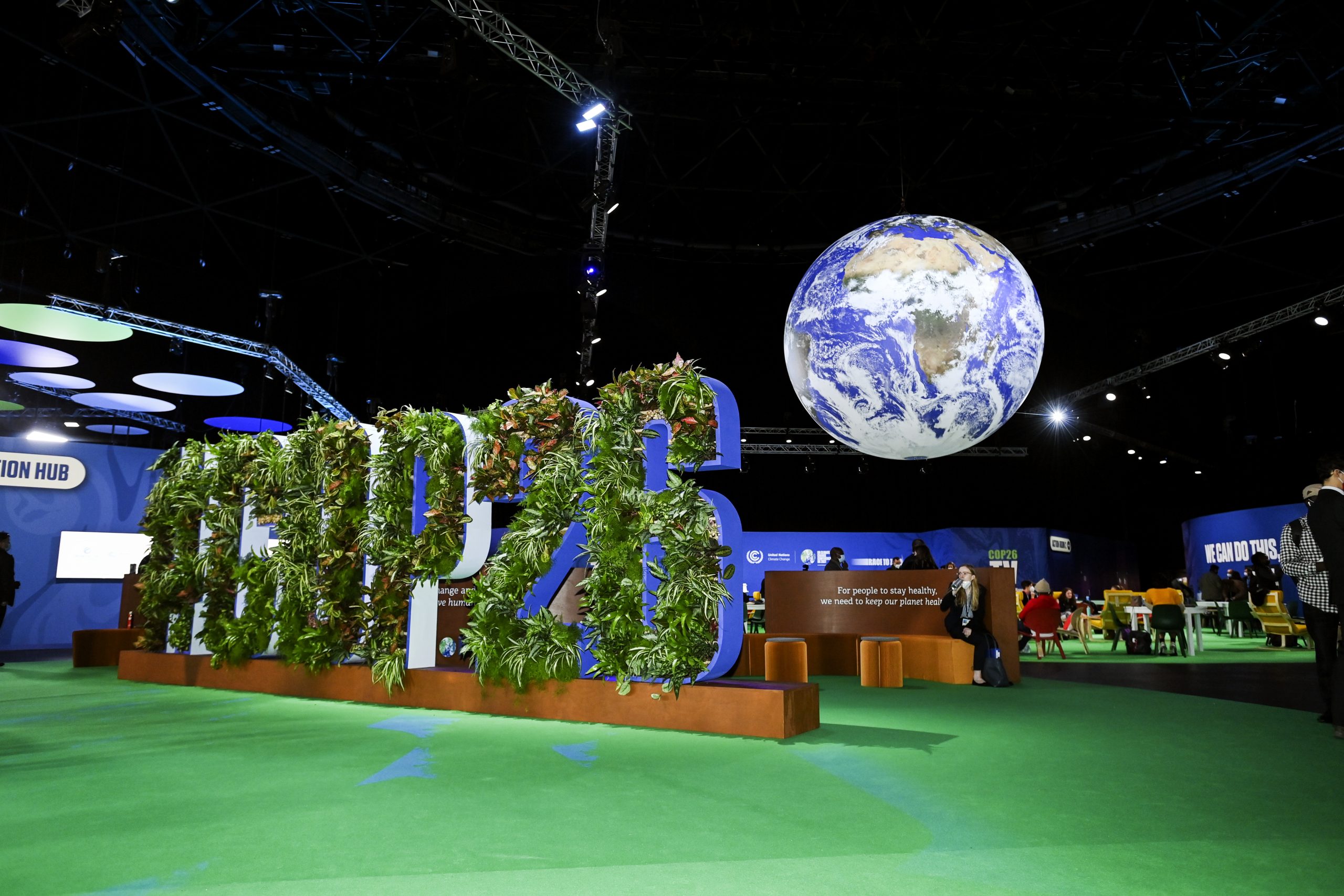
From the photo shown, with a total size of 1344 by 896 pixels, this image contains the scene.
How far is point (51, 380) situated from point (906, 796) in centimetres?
1436

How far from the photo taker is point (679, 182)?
51.2 feet

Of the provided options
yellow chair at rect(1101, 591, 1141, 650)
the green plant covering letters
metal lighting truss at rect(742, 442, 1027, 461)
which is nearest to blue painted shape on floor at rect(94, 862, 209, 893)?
the green plant covering letters

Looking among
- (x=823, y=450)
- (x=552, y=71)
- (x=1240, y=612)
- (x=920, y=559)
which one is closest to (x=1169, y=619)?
(x=920, y=559)

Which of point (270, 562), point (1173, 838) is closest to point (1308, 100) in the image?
point (1173, 838)

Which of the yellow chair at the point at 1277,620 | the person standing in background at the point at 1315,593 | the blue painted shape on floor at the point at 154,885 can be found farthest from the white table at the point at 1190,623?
the blue painted shape on floor at the point at 154,885

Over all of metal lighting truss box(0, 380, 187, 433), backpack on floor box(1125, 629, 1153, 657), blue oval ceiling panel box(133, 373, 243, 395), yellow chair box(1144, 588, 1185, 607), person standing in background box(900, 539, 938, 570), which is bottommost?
backpack on floor box(1125, 629, 1153, 657)

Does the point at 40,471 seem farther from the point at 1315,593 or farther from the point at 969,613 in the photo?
the point at 1315,593

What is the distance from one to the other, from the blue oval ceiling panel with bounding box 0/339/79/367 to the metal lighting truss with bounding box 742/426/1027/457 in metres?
14.1

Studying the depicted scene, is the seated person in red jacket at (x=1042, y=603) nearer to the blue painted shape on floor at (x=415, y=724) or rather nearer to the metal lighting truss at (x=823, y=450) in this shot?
the metal lighting truss at (x=823, y=450)

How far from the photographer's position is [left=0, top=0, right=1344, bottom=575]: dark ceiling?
10852 millimetres

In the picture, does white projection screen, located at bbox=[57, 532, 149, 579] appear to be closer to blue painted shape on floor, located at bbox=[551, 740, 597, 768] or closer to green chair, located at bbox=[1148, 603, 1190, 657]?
blue painted shape on floor, located at bbox=[551, 740, 597, 768]

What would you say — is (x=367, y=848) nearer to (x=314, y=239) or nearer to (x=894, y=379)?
(x=894, y=379)

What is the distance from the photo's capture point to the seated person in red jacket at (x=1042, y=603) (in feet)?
43.3

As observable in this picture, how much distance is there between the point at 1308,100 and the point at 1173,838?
11.8 m
